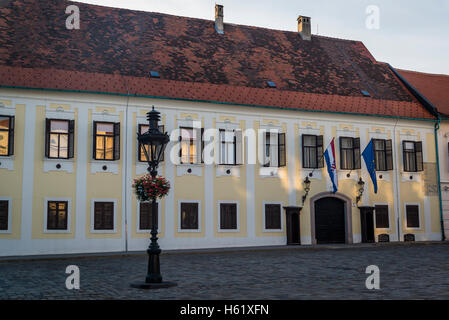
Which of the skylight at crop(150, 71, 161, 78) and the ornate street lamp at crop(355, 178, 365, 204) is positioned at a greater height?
the skylight at crop(150, 71, 161, 78)

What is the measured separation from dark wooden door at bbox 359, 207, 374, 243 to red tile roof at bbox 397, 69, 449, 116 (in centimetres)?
737

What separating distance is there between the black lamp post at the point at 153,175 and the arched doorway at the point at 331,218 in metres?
15.7

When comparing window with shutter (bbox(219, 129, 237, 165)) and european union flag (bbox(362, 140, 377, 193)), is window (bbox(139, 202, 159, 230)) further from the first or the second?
european union flag (bbox(362, 140, 377, 193))

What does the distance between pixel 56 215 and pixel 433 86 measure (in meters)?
23.0

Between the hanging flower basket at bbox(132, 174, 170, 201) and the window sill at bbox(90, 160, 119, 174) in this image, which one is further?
the window sill at bbox(90, 160, 119, 174)

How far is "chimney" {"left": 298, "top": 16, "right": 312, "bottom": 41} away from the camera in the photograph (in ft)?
107

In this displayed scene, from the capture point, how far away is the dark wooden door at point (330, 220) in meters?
27.4

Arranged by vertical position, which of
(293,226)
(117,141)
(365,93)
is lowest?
(293,226)

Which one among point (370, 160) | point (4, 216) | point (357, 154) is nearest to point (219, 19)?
point (357, 154)

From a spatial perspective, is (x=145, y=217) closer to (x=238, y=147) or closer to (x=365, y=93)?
(x=238, y=147)

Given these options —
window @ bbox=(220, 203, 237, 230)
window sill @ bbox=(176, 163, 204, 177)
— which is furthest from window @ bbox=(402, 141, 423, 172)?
window sill @ bbox=(176, 163, 204, 177)

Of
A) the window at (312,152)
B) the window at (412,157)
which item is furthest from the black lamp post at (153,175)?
the window at (412,157)

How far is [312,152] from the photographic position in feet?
90.5

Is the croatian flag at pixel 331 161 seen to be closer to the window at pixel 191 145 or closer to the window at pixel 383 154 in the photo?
the window at pixel 383 154
